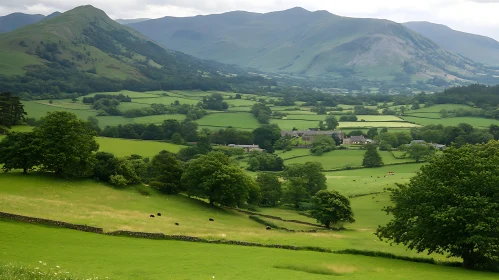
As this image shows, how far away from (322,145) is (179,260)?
295ft

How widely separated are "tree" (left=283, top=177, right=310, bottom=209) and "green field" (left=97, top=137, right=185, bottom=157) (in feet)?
121

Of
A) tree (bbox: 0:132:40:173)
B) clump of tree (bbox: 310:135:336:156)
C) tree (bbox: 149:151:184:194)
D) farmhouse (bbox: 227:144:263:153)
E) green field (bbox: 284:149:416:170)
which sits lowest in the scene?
farmhouse (bbox: 227:144:263:153)

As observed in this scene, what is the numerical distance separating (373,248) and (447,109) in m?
154

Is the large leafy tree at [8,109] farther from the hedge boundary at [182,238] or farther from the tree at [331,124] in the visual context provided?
the tree at [331,124]

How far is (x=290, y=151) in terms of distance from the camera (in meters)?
121

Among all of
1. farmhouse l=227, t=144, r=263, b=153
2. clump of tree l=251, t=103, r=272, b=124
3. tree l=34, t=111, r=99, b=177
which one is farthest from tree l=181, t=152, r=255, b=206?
clump of tree l=251, t=103, r=272, b=124

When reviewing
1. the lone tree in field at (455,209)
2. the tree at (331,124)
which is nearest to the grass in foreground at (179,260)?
the lone tree in field at (455,209)

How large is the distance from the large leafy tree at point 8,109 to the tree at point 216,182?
53.5 m

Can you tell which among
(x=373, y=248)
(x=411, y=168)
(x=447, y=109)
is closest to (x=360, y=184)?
(x=411, y=168)

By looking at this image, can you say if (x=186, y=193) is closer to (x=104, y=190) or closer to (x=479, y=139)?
(x=104, y=190)

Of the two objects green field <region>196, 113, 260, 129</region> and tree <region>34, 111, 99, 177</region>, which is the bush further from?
green field <region>196, 113, 260, 129</region>

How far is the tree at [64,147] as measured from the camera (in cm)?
5556

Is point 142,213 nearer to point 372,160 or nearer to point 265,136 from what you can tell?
point 372,160

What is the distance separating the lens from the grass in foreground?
86.5 ft
